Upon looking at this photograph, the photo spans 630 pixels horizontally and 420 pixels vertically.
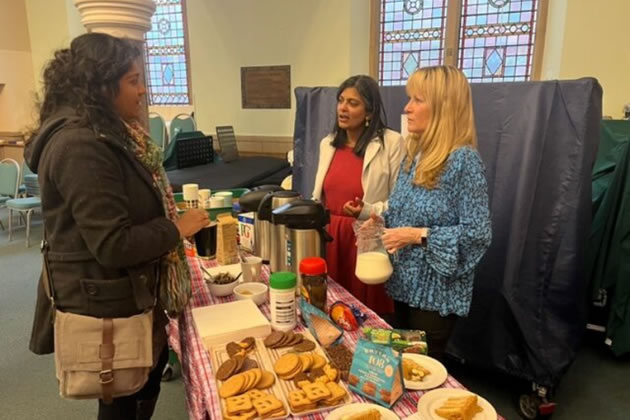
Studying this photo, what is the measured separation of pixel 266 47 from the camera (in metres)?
5.26

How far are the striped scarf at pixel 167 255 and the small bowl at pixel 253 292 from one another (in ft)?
0.51

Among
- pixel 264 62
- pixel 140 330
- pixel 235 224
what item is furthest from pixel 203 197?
pixel 264 62

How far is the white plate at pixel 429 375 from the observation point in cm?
97

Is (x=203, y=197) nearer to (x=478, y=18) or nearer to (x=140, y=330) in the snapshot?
(x=140, y=330)

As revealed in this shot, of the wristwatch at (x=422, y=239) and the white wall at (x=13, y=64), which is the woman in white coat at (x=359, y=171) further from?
the white wall at (x=13, y=64)

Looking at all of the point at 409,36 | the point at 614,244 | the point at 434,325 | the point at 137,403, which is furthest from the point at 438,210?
the point at 409,36

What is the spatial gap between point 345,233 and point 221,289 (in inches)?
26.0

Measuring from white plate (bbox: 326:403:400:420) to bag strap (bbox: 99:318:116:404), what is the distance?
0.58 metres

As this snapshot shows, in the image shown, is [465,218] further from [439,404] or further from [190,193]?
[190,193]

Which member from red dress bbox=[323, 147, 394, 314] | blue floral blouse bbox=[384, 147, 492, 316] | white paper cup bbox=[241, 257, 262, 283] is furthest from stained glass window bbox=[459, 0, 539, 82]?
white paper cup bbox=[241, 257, 262, 283]

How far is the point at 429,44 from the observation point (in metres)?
4.93

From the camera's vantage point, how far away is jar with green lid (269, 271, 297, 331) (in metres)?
1.17

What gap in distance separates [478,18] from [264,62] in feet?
7.64

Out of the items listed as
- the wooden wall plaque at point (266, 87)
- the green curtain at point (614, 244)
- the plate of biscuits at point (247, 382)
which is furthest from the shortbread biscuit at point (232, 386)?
the wooden wall plaque at point (266, 87)
